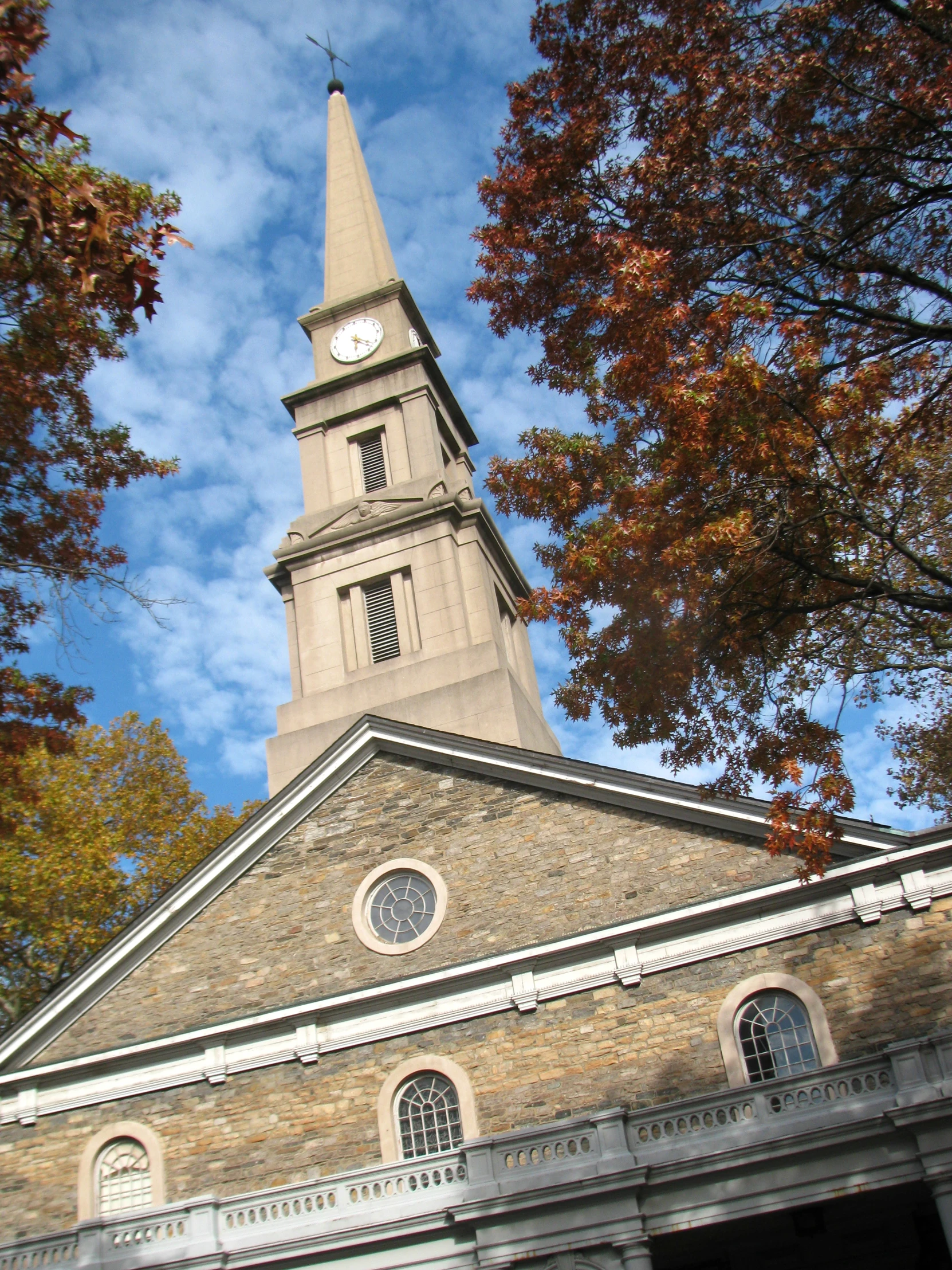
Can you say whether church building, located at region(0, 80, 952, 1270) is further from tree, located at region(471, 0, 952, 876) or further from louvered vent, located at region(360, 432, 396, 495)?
A: louvered vent, located at region(360, 432, 396, 495)

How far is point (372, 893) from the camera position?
54.5 ft

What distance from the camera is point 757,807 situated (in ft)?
48.5

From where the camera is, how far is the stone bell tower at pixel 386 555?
2270 cm

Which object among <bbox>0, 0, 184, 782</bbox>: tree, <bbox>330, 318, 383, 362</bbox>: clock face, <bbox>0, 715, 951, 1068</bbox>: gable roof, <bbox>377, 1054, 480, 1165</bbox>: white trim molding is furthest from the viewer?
<bbox>330, 318, 383, 362</bbox>: clock face

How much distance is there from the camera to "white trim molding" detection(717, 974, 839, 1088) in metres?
13.5

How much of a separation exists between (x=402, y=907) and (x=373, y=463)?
538 inches

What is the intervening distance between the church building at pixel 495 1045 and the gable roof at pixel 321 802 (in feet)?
0.16

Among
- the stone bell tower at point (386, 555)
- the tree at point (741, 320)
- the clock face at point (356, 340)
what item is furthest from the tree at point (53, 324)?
the clock face at point (356, 340)

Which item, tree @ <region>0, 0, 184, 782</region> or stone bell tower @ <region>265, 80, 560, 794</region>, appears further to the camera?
stone bell tower @ <region>265, 80, 560, 794</region>

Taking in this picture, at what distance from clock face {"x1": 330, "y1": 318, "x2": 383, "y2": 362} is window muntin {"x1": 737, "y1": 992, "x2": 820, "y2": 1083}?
Result: 1963 cm

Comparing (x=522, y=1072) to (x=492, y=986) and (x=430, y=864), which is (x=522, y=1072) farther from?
(x=430, y=864)

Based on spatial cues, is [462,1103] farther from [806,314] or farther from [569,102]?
[569,102]

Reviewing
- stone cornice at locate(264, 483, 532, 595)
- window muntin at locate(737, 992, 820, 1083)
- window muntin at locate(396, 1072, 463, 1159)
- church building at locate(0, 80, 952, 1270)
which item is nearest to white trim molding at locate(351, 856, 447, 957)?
church building at locate(0, 80, 952, 1270)

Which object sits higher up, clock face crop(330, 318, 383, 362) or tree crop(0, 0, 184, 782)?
clock face crop(330, 318, 383, 362)
